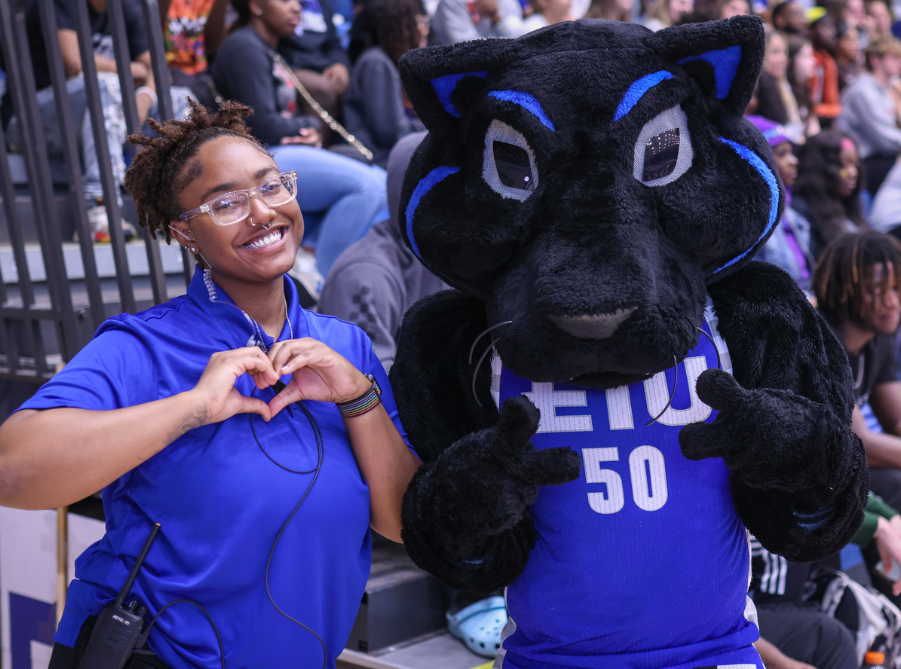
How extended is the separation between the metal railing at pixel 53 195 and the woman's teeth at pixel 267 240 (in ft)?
3.21

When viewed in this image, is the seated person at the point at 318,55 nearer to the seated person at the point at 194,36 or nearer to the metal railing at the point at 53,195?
the seated person at the point at 194,36

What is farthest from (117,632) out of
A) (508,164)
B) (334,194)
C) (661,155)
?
(334,194)

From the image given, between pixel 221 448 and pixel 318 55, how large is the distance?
347 centimetres

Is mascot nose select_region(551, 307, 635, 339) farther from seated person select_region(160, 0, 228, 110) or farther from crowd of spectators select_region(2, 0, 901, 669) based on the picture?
seated person select_region(160, 0, 228, 110)

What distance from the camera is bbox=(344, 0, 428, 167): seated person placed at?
4.10m

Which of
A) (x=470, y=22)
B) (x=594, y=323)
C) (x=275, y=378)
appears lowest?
(x=275, y=378)

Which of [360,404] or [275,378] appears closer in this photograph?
[275,378]

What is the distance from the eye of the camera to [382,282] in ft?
8.21

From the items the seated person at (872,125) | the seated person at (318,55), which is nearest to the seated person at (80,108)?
the seated person at (318,55)

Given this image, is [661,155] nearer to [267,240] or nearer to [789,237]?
[267,240]

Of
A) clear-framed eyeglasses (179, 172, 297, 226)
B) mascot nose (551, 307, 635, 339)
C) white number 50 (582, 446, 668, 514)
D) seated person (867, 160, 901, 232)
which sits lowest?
seated person (867, 160, 901, 232)

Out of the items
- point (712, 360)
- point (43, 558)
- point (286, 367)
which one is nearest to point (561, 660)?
point (712, 360)

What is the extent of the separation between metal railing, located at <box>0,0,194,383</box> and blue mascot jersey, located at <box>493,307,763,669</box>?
1.49 meters

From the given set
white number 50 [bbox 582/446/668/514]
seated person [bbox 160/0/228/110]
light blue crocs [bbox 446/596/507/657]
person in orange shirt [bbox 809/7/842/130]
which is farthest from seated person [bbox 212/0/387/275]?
person in orange shirt [bbox 809/7/842/130]
